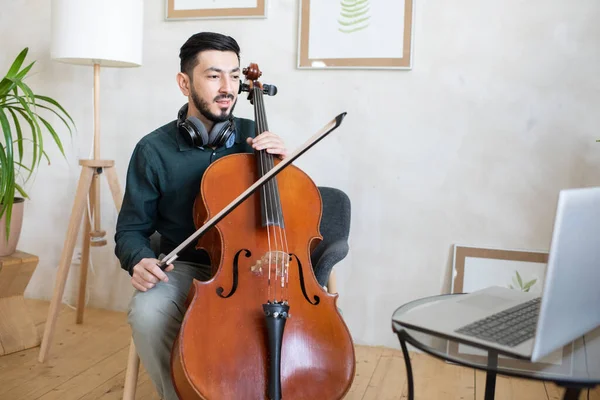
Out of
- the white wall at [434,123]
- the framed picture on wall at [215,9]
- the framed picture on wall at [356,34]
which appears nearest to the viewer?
the white wall at [434,123]

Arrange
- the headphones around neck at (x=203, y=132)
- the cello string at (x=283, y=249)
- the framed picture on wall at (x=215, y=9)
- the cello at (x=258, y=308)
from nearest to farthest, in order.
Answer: the cello at (x=258, y=308), the cello string at (x=283, y=249), the headphones around neck at (x=203, y=132), the framed picture on wall at (x=215, y=9)

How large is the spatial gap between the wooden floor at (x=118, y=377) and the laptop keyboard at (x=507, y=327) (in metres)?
0.99

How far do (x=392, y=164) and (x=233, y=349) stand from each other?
1.29m

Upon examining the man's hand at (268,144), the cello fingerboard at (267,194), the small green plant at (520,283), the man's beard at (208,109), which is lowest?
the small green plant at (520,283)

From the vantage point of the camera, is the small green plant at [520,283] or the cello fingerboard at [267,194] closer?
the cello fingerboard at [267,194]

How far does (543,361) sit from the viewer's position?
908 millimetres

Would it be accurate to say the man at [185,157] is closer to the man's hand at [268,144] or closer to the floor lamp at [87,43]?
the man's hand at [268,144]

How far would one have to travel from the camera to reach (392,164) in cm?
238

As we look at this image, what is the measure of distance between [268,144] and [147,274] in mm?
479

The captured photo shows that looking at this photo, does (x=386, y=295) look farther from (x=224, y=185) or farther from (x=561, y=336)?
(x=561, y=336)

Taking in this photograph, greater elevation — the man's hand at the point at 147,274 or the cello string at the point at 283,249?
the cello string at the point at 283,249

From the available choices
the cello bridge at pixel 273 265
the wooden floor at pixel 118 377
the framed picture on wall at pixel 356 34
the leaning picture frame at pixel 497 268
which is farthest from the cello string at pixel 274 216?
the leaning picture frame at pixel 497 268

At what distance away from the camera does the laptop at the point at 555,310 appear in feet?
2.76

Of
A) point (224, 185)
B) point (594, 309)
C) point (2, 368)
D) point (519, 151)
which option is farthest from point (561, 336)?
point (2, 368)
